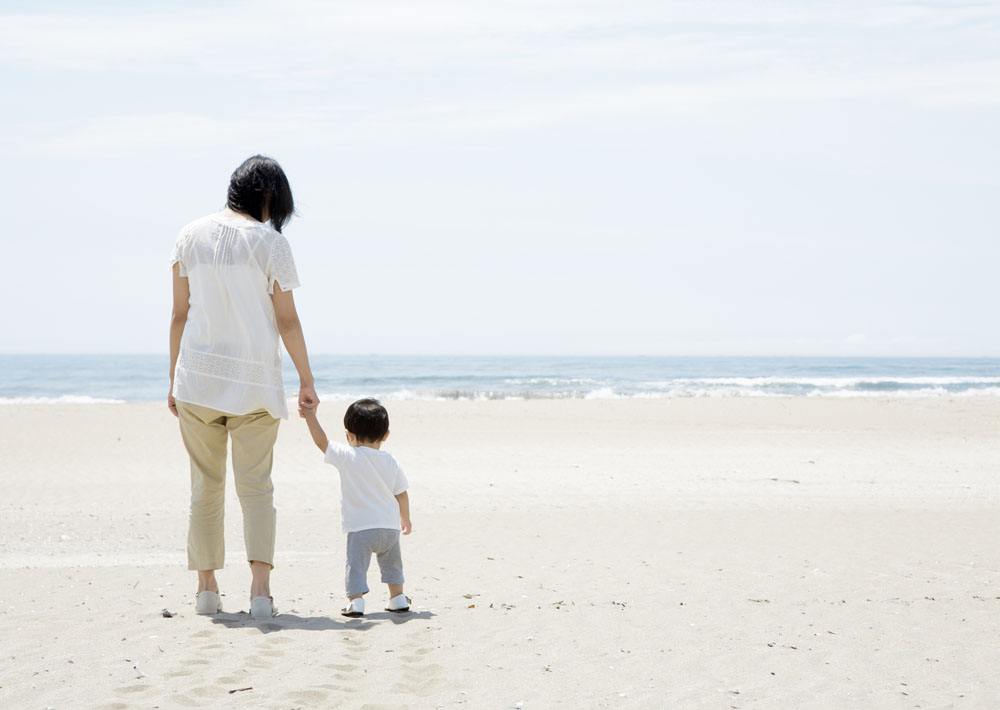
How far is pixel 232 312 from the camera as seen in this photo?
452cm

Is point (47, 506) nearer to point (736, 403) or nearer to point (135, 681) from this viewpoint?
point (135, 681)

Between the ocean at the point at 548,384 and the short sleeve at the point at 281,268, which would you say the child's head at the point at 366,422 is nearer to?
the short sleeve at the point at 281,268

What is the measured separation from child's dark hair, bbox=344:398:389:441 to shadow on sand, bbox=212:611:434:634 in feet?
2.74

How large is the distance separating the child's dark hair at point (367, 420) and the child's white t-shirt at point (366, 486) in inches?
2.6

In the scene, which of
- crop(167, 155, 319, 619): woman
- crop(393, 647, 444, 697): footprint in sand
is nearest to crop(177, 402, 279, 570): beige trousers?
crop(167, 155, 319, 619): woman

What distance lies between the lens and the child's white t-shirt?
493 centimetres

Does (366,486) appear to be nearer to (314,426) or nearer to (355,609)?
(314,426)

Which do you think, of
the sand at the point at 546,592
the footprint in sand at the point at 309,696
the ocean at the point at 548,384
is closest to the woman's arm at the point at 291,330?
the sand at the point at 546,592

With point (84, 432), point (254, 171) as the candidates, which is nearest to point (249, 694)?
point (254, 171)

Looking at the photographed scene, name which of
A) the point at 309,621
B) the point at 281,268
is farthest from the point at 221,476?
the point at 281,268

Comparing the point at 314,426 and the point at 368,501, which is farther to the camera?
the point at 368,501

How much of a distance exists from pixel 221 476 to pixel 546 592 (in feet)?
6.04

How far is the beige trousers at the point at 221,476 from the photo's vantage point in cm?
459

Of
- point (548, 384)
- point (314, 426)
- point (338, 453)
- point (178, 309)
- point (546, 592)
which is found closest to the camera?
point (178, 309)
